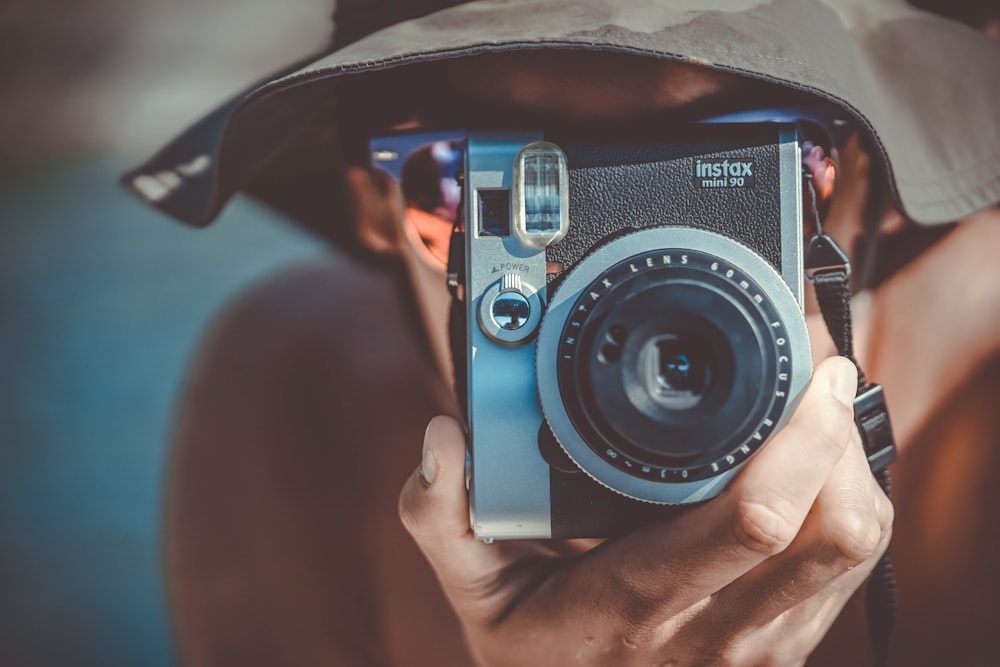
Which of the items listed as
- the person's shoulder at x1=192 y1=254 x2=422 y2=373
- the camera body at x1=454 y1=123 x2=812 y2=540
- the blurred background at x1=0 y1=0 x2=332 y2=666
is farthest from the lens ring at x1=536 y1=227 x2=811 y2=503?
the blurred background at x1=0 y1=0 x2=332 y2=666

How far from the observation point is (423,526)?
562 mm

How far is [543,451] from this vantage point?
1.76ft

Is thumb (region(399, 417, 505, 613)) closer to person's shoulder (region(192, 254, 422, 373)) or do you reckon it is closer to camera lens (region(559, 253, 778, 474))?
camera lens (region(559, 253, 778, 474))

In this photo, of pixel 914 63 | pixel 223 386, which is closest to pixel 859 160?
pixel 914 63

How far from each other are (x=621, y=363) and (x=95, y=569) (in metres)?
1.29

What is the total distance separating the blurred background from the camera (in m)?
1.48

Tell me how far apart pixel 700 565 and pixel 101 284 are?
5.21ft

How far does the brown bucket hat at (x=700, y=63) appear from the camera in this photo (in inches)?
19.9

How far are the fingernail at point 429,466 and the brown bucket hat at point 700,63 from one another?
222 mm

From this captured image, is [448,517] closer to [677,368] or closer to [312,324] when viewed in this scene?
[677,368]

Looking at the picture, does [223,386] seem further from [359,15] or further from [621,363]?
[621,363]

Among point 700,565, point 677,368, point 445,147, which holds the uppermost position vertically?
point 445,147

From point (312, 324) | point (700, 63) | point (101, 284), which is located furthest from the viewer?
point (101, 284)

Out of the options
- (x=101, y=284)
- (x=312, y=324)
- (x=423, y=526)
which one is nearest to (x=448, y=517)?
(x=423, y=526)
